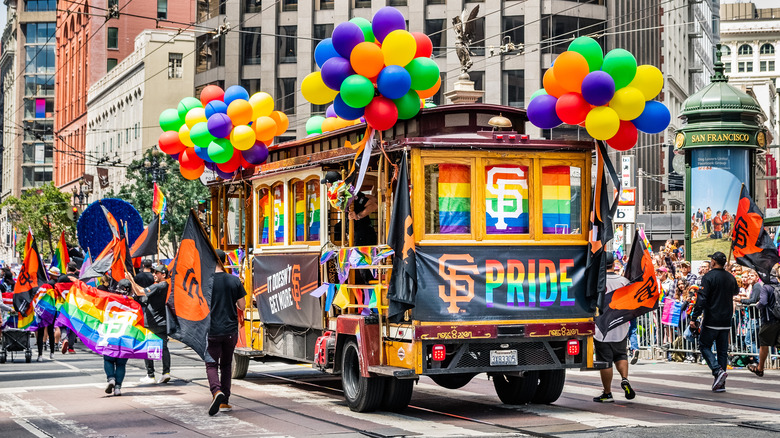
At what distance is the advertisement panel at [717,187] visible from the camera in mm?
26016

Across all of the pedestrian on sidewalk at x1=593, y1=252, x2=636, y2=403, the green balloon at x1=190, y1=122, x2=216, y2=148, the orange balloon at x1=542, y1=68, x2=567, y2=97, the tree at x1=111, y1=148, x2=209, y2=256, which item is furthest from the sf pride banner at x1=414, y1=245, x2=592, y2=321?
the tree at x1=111, y1=148, x2=209, y2=256

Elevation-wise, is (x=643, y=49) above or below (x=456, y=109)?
above

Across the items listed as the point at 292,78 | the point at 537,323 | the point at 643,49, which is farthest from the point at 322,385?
the point at 643,49

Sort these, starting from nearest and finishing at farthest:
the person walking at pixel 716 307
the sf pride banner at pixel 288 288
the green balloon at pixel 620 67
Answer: the green balloon at pixel 620 67 → the sf pride banner at pixel 288 288 → the person walking at pixel 716 307

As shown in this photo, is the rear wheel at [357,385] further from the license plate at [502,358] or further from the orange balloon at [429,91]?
the orange balloon at [429,91]

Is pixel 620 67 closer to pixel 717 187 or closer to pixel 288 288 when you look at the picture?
pixel 288 288

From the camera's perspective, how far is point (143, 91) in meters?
69.1

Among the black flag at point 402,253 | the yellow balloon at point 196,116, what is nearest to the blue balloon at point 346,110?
the black flag at point 402,253

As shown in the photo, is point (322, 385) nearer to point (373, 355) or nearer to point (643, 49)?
point (373, 355)

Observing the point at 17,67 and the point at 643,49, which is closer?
the point at 643,49

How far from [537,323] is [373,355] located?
184cm

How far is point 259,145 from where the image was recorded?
1555 cm

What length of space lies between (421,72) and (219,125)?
4.32 m

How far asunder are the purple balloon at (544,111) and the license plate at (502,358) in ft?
8.36
